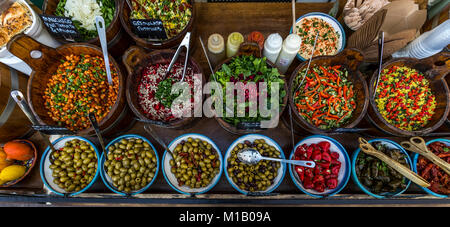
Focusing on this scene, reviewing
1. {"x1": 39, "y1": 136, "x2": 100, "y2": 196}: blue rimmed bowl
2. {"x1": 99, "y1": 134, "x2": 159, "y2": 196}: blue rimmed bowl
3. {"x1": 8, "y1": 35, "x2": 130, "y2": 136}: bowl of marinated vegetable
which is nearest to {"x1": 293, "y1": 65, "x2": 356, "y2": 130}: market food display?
{"x1": 99, "y1": 134, "x2": 159, "y2": 196}: blue rimmed bowl

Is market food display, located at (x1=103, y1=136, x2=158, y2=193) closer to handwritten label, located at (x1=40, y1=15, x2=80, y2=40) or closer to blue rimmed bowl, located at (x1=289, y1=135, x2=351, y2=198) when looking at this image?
handwritten label, located at (x1=40, y1=15, x2=80, y2=40)

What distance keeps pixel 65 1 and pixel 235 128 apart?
1.91 meters

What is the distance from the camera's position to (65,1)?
1.94 m

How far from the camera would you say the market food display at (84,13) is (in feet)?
6.26

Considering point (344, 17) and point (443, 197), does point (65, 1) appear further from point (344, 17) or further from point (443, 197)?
point (443, 197)

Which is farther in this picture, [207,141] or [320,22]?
[320,22]

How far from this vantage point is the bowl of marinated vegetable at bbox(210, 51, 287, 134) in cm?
158

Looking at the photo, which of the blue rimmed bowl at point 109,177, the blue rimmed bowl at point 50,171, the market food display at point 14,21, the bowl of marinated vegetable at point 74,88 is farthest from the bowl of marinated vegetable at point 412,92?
the market food display at point 14,21

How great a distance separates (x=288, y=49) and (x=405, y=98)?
1112mm

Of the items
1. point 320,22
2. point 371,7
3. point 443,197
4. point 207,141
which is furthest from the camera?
point 320,22

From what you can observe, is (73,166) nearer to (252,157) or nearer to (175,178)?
(175,178)

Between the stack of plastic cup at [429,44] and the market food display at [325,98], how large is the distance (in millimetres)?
575

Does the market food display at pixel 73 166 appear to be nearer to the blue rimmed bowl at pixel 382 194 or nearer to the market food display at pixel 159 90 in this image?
the market food display at pixel 159 90
